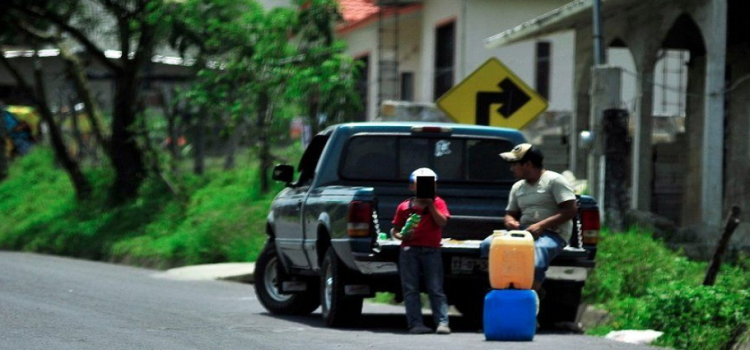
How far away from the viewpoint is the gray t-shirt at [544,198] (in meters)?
12.7

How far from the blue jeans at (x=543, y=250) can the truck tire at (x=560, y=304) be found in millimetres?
701

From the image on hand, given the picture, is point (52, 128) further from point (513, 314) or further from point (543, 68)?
point (513, 314)

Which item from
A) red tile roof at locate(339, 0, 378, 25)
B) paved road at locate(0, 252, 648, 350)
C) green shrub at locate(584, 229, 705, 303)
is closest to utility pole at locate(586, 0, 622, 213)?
green shrub at locate(584, 229, 705, 303)

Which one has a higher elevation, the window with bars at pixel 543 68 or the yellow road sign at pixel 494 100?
the window with bars at pixel 543 68

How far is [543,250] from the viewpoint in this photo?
41.2ft

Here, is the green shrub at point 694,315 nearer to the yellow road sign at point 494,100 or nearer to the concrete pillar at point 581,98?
the yellow road sign at point 494,100

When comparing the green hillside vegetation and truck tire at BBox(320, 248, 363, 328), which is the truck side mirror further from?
the green hillside vegetation

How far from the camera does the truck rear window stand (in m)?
14.2

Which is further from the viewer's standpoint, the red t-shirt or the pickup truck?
the pickup truck

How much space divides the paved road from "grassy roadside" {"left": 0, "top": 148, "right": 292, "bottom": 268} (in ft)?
16.5

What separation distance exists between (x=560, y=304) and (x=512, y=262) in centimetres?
199

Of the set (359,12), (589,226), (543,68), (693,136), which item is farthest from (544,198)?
(359,12)

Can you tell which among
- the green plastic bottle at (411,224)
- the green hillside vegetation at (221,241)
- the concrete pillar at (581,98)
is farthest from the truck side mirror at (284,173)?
the concrete pillar at (581,98)

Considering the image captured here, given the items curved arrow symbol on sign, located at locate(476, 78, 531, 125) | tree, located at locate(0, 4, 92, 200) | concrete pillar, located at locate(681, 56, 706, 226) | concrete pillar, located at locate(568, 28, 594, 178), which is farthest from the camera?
tree, located at locate(0, 4, 92, 200)
